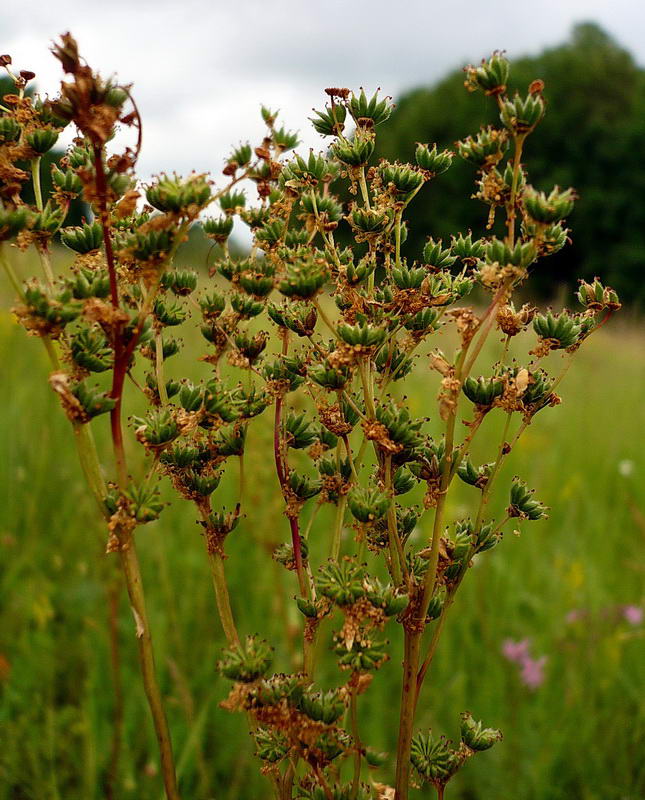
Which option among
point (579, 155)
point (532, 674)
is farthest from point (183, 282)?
point (579, 155)

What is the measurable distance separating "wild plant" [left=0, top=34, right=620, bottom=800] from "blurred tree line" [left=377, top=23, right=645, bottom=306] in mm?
37820

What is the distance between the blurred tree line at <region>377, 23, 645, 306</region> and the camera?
133 feet

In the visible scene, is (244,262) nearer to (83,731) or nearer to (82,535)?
(83,731)

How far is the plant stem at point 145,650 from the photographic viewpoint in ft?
3.18

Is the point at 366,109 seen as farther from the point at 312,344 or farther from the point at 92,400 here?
the point at 92,400

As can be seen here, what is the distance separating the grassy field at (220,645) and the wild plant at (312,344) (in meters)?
0.74

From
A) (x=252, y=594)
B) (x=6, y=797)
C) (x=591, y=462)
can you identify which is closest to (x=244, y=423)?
(x=6, y=797)

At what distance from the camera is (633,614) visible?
2.70 m

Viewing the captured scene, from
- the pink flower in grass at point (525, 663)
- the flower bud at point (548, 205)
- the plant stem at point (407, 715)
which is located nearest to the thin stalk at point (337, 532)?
the plant stem at point (407, 715)

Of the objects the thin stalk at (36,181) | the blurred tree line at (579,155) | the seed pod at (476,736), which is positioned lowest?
the seed pod at (476,736)

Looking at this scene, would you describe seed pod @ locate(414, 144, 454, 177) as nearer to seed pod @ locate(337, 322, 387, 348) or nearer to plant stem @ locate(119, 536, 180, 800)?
seed pod @ locate(337, 322, 387, 348)

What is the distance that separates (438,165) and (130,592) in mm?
773

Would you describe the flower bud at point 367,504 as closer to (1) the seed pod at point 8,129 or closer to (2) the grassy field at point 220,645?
(1) the seed pod at point 8,129

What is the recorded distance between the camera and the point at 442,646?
2885 mm
